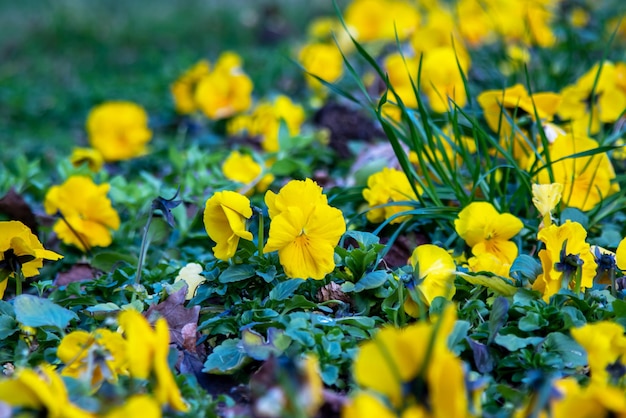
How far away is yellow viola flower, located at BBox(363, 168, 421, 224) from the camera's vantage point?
7.07 feet

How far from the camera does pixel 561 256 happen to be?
162cm

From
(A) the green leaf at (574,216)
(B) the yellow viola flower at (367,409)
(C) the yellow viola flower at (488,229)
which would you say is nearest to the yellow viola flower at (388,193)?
(C) the yellow viola flower at (488,229)

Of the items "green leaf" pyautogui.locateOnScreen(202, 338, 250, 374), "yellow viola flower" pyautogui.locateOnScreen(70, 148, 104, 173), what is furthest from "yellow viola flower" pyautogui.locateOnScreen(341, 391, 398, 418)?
"yellow viola flower" pyautogui.locateOnScreen(70, 148, 104, 173)

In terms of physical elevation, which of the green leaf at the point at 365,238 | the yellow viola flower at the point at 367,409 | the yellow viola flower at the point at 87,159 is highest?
the yellow viola flower at the point at 367,409

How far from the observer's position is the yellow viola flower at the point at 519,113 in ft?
7.26

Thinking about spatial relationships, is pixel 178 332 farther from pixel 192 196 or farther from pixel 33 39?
pixel 33 39

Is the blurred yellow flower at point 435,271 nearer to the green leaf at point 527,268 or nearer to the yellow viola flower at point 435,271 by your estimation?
the yellow viola flower at point 435,271

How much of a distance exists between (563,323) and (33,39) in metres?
5.41

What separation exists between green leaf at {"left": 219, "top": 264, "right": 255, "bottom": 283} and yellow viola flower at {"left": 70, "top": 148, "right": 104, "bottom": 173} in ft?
4.25

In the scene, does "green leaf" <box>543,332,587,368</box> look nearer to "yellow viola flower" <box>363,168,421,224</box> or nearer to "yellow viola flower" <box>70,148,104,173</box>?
"yellow viola flower" <box>363,168,421,224</box>

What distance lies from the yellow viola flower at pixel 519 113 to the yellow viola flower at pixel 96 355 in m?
1.23

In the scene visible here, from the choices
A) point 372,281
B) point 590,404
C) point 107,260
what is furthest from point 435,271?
point 107,260

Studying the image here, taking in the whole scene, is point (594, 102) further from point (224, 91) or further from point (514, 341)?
point (224, 91)

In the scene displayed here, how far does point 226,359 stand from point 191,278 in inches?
13.6
